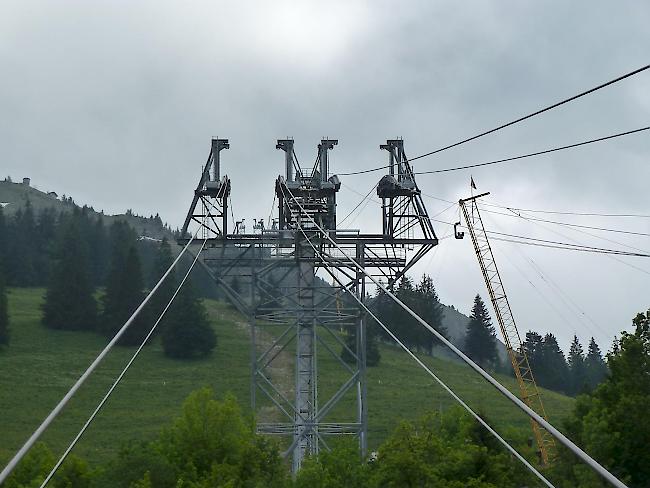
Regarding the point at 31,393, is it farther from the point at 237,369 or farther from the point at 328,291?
the point at 328,291

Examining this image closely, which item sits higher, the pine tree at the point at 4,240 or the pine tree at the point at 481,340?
the pine tree at the point at 4,240

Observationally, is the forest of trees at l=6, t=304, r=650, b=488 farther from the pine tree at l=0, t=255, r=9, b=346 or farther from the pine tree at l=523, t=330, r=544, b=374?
the pine tree at l=523, t=330, r=544, b=374

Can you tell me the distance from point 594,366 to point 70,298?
84.2m

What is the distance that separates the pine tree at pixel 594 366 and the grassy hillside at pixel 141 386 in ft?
64.3

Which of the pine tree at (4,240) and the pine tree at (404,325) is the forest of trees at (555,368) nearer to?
the pine tree at (404,325)

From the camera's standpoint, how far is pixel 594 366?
16238cm

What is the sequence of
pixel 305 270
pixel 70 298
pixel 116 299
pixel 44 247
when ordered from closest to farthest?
pixel 305 270 → pixel 116 299 → pixel 70 298 → pixel 44 247

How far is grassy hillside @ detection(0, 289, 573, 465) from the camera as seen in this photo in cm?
9075

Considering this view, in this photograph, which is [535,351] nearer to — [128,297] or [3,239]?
[128,297]

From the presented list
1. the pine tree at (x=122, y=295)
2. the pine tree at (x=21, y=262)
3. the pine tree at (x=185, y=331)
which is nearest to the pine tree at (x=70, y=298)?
the pine tree at (x=122, y=295)

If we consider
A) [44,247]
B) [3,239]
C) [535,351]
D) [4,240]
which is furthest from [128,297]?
[535,351]

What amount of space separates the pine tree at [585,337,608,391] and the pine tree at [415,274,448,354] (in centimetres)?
2322

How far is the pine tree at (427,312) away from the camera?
13875cm

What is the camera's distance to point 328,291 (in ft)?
111
